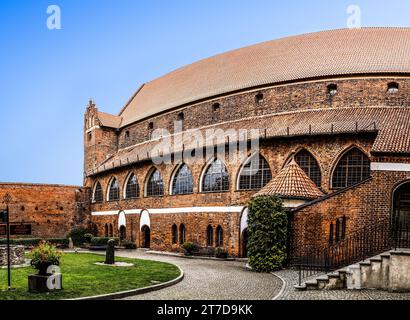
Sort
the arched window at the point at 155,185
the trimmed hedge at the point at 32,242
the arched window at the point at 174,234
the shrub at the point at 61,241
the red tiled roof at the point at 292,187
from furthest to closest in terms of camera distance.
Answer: the shrub at the point at 61,241 → the trimmed hedge at the point at 32,242 → the arched window at the point at 155,185 → the arched window at the point at 174,234 → the red tiled roof at the point at 292,187

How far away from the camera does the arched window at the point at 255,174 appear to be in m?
23.3

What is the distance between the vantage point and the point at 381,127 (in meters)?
20.0

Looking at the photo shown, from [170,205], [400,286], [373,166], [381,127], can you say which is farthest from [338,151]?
[170,205]

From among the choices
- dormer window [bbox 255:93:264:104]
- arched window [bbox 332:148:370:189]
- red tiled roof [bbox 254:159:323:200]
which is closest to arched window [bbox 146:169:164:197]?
dormer window [bbox 255:93:264:104]

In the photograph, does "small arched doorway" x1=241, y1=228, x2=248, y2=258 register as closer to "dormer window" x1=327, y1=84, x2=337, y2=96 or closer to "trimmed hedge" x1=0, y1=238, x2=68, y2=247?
"dormer window" x1=327, y1=84, x2=337, y2=96

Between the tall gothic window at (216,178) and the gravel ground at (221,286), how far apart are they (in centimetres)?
748

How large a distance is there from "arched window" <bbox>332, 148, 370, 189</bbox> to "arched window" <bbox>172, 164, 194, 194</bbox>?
942 centimetres

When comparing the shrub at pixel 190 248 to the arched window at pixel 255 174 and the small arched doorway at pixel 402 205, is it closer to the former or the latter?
the arched window at pixel 255 174

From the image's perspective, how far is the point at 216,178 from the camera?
25.5 meters

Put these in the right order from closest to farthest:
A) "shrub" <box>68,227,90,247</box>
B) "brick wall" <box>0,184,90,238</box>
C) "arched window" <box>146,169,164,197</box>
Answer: "arched window" <box>146,169,164,197</box>, "brick wall" <box>0,184,90,238</box>, "shrub" <box>68,227,90,247</box>

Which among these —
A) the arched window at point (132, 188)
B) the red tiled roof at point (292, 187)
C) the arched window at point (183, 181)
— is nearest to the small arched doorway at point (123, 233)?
the arched window at point (132, 188)

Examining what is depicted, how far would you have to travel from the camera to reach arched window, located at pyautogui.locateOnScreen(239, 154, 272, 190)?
23312mm

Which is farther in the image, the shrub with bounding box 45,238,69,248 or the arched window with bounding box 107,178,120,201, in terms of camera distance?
the arched window with bounding box 107,178,120,201
